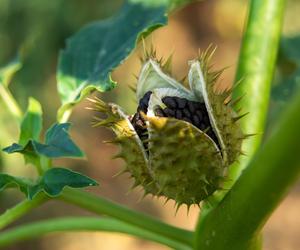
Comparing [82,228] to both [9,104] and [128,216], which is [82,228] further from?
[9,104]

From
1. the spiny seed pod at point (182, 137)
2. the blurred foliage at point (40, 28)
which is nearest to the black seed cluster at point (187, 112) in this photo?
the spiny seed pod at point (182, 137)

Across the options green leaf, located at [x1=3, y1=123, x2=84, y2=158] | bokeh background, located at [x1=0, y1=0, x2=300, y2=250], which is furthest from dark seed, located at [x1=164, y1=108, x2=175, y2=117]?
bokeh background, located at [x1=0, y1=0, x2=300, y2=250]

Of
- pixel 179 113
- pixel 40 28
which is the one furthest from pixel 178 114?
pixel 40 28

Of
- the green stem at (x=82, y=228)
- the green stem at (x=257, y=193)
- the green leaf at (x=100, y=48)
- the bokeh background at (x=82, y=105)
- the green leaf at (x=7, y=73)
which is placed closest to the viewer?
the green stem at (x=257, y=193)

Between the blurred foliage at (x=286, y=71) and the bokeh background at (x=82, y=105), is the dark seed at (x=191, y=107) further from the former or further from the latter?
the bokeh background at (x=82, y=105)

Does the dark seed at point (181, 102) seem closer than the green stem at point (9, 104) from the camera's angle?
Yes

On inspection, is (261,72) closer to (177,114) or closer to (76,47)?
(177,114)

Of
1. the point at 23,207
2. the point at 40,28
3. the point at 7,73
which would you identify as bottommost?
the point at 23,207
